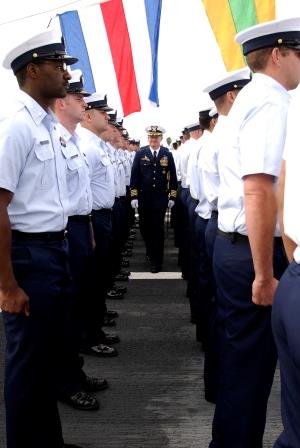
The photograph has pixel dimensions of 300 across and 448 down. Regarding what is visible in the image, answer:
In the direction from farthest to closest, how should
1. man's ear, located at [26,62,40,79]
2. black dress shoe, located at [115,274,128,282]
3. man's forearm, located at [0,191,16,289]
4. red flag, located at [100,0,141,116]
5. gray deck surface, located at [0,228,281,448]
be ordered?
red flag, located at [100,0,141,116], black dress shoe, located at [115,274,128,282], gray deck surface, located at [0,228,281,448], man's ear, located at [26,62,40,79], man's forearm, located at [0,191,16,289]

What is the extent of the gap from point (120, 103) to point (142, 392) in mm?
7674

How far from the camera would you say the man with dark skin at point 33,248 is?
251 cm

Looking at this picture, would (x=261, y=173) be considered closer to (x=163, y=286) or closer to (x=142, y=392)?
(x=142, y=392)

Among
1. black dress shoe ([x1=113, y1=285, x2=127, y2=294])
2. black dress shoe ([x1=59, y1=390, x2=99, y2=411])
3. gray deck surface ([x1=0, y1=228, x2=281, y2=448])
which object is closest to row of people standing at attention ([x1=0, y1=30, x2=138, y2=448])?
gray deck surface ([x1=0, y1=228, x2=281, y2=448])

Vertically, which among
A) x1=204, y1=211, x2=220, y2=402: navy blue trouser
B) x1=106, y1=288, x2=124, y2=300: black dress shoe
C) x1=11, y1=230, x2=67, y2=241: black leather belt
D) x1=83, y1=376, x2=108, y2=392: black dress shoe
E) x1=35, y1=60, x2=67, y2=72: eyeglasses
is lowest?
x1=106, y1=288, x2=124, y2=300: black dress shoe

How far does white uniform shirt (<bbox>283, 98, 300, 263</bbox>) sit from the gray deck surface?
70.0 inches

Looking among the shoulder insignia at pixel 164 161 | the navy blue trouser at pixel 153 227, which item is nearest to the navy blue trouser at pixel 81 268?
the navy blue trouser at pixel 153 227

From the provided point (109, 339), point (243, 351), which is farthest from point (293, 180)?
point (109, 339)

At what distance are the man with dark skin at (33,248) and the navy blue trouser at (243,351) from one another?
0.72m

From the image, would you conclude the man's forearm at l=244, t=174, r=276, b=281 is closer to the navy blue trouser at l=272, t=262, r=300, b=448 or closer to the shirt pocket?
the navy blue trouser at l=272, t=262, r=300, b=448

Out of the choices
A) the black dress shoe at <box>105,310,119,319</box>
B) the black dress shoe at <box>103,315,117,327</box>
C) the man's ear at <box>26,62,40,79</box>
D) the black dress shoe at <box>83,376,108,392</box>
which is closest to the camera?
the man's ear at <box>26,62,40,79</box>

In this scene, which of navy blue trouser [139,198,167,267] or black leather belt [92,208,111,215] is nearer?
black leather belt [92,208,111,215]

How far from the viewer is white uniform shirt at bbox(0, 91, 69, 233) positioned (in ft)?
8.11

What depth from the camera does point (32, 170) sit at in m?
2.57
